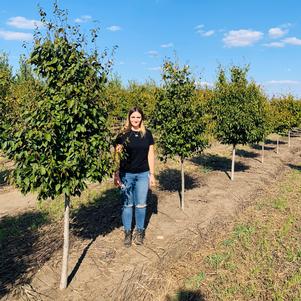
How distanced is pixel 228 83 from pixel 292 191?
5.09m

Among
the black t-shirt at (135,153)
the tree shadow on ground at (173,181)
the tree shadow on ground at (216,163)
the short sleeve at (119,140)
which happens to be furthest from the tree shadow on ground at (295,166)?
the short sleeve at (119,140)

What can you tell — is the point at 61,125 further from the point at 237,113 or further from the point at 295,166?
the point at 295,166

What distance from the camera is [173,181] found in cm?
1366

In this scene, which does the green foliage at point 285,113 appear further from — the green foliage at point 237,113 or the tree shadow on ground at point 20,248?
the tree shadow on ground at point 20,248

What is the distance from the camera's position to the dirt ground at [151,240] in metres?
5.73

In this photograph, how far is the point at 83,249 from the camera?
23.2 feet

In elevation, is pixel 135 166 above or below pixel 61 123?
below

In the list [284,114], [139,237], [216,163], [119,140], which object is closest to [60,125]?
[119,140]

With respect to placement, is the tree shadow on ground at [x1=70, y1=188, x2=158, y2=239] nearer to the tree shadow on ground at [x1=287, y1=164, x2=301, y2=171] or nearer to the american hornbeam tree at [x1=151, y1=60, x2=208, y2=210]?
the american hornbeam tree at [x1=151, y1=60, x2=208, y2=210]

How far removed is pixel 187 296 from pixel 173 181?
797cm

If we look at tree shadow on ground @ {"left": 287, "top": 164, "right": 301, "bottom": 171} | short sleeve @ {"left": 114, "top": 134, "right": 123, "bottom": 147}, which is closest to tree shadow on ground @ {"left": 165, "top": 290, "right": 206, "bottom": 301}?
short sleeve @ {"left": 114, "top": 134, "right": 123, "bottom": 147}

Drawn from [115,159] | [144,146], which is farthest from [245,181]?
[115,159]

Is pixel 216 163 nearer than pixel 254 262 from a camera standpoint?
No

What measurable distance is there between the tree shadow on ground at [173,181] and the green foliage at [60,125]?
23.9 ft
